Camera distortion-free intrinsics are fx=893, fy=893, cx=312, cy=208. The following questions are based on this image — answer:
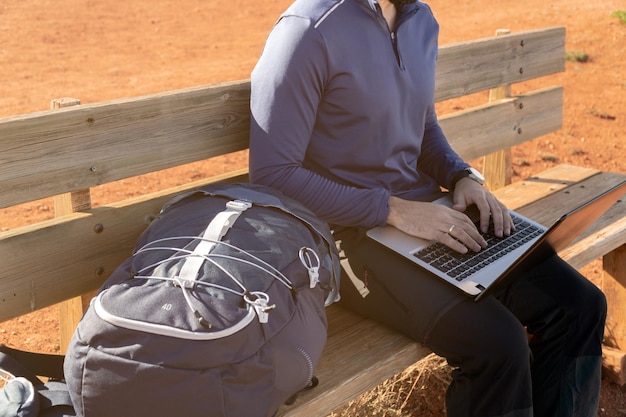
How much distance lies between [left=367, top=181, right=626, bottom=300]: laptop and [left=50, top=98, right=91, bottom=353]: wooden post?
978 millimetres

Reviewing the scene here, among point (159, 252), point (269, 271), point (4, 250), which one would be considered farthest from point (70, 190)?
point (269, 271)

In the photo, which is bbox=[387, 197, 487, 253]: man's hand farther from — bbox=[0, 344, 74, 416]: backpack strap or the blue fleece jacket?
bbox=[0, 344, 74, 416]: backpack strap

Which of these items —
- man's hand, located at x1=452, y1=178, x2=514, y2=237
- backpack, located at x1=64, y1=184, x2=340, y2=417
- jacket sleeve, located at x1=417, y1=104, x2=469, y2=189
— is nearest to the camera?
backpack, located at x1=64, y1=184, x2=340, y2=417

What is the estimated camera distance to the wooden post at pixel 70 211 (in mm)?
2939

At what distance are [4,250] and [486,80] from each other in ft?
8.99

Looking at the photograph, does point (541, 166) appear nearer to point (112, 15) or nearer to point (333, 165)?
point (333, 165)

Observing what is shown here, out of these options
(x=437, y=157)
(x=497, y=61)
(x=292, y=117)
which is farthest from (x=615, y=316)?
(x=292, y=117)

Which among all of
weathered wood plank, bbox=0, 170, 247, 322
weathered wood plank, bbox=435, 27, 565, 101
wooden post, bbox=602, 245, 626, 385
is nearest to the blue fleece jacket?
weathered wood plank, bbox=0, 170, 247, 322

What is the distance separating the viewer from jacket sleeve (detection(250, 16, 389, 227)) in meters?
2.80

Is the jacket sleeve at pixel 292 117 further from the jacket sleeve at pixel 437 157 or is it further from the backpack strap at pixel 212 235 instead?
the jacket sleeve at pixel 437 157

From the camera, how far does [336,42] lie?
9.45ft

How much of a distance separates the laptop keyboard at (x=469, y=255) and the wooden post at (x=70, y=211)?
1.14m

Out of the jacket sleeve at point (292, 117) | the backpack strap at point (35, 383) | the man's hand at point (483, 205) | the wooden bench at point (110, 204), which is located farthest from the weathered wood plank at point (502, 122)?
the backpack strap at point (35, 383)

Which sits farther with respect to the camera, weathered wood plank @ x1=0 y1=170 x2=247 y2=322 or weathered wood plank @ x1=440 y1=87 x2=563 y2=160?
weathered wood plank @ x1=440 y1=87 x2=563 y2=160
